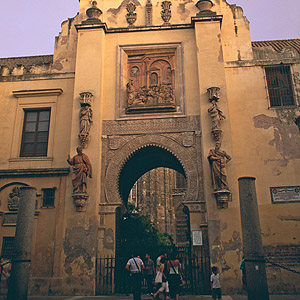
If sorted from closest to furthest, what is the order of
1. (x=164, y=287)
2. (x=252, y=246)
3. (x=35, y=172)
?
(x=252, y=246) → (x=164, y=287) → (x=35, y=172)

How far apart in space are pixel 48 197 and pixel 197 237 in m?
6.36

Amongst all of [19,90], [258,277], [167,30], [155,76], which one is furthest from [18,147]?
[258,277]

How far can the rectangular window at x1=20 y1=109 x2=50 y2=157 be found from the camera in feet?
53.0

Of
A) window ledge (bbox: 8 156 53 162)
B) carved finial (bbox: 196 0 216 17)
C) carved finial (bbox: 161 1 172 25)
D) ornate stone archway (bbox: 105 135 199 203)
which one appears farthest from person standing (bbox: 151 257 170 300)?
carved finial (bbox: 196 0 216 17)

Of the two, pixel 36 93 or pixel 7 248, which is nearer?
pixel 7 248

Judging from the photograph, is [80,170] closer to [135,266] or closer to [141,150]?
[141,150]

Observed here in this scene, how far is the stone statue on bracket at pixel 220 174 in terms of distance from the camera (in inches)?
528

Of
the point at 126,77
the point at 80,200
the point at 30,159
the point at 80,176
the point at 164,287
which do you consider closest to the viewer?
the point at 164,287

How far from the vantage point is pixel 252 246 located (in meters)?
8.64

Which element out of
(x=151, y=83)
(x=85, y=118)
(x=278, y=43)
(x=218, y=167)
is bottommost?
(x=218, y=167)

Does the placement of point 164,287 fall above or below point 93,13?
below

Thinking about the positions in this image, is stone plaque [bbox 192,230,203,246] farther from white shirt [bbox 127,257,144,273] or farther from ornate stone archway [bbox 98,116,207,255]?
white shirt [bbox 127,257,144,273]

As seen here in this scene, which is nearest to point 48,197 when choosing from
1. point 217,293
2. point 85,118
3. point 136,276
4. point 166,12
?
point 85,118

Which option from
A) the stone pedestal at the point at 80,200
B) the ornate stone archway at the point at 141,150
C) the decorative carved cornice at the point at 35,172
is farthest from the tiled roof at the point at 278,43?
the stone pedestal at the point at 80,200
